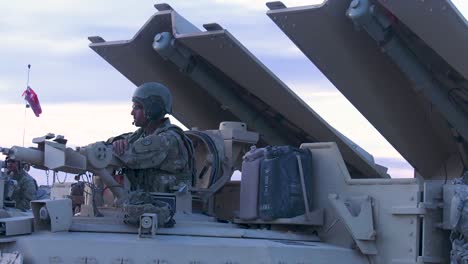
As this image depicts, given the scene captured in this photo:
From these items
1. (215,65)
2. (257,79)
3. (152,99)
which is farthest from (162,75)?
(152,99)

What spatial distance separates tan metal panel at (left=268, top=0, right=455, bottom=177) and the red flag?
4.75 metres

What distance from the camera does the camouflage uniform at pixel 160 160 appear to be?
10.2 m

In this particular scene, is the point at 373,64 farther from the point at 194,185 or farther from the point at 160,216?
the point at 160,216

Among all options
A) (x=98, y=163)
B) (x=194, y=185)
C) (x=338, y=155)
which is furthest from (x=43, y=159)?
(x=338, y=155)

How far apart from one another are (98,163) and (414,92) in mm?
4901

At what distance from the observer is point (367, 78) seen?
13250mm

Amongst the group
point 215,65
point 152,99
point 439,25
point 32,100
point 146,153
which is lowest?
point 146,153

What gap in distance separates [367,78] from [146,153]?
393 centimetres

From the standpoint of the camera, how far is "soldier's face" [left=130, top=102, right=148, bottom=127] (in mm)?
10609

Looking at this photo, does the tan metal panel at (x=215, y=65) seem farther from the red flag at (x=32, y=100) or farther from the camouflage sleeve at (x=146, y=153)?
the camouflage sleeve at (x=146, y=153)

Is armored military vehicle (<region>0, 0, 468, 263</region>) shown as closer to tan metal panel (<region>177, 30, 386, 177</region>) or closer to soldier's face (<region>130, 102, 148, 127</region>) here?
tan metal panel (<region>177, 30, 386, 177</region>)

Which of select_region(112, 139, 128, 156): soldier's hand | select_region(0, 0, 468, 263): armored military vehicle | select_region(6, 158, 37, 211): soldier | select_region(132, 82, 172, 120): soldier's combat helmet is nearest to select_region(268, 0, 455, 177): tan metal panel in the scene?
select_region(0, 0, 468, 263): armored military vehicle

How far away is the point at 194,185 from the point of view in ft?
36.0

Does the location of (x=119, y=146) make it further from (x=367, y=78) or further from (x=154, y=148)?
(x=367, y=78)
